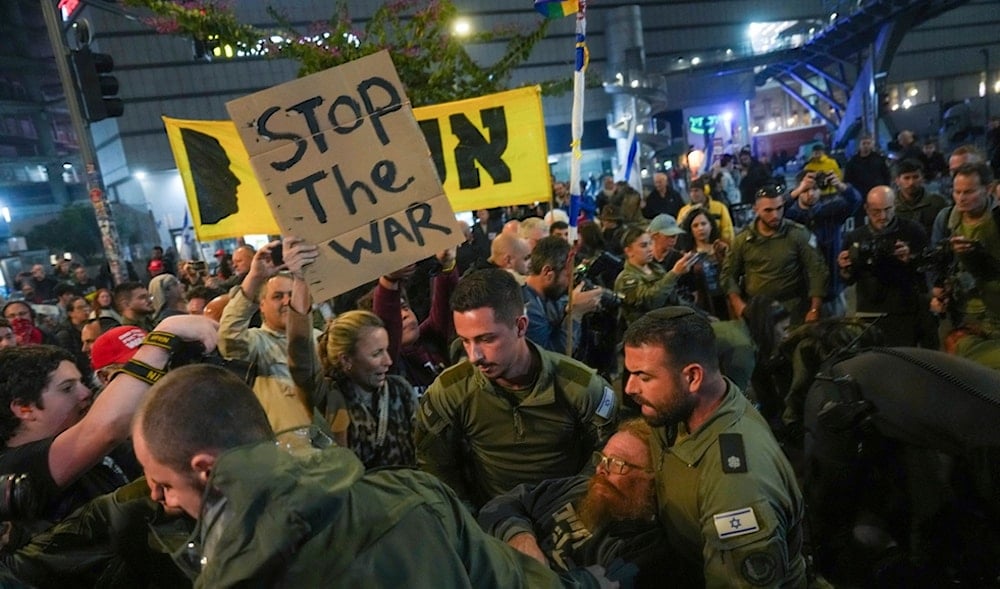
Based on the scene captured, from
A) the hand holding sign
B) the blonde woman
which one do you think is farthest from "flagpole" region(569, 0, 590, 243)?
the hand holding sign

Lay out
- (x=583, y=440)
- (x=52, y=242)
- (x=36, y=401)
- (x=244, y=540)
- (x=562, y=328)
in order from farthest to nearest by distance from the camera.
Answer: (x=52, y=242)
(x=562, y=328)
(x=583, y=440)
(x=36, y=401)
(x=244, y=540)

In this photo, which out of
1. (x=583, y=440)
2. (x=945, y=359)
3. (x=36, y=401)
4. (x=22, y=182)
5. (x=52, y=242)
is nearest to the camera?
(x=36, y=401)

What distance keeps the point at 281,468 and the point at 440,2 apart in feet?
38.5

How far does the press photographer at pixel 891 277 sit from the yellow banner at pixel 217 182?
485 cm

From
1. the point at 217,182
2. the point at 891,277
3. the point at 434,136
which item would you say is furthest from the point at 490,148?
the point at 891,277

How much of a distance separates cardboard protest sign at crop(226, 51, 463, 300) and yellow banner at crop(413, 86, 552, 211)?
1.74 metres

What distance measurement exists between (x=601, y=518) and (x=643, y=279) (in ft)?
10.6

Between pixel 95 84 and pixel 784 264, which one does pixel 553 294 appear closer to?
pixel 784 264

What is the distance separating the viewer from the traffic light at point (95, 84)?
318 inches

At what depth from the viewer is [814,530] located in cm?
301

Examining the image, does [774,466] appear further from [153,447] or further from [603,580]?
[153,447]

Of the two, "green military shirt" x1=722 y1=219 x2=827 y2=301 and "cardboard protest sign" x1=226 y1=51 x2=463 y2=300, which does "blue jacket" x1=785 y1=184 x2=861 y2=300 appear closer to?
"green military shirt" x1=722 y1=219 x2=827 y2=301

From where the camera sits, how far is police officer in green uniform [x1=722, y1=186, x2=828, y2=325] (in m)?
5.72

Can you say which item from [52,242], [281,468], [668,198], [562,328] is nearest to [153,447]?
[281,468]
